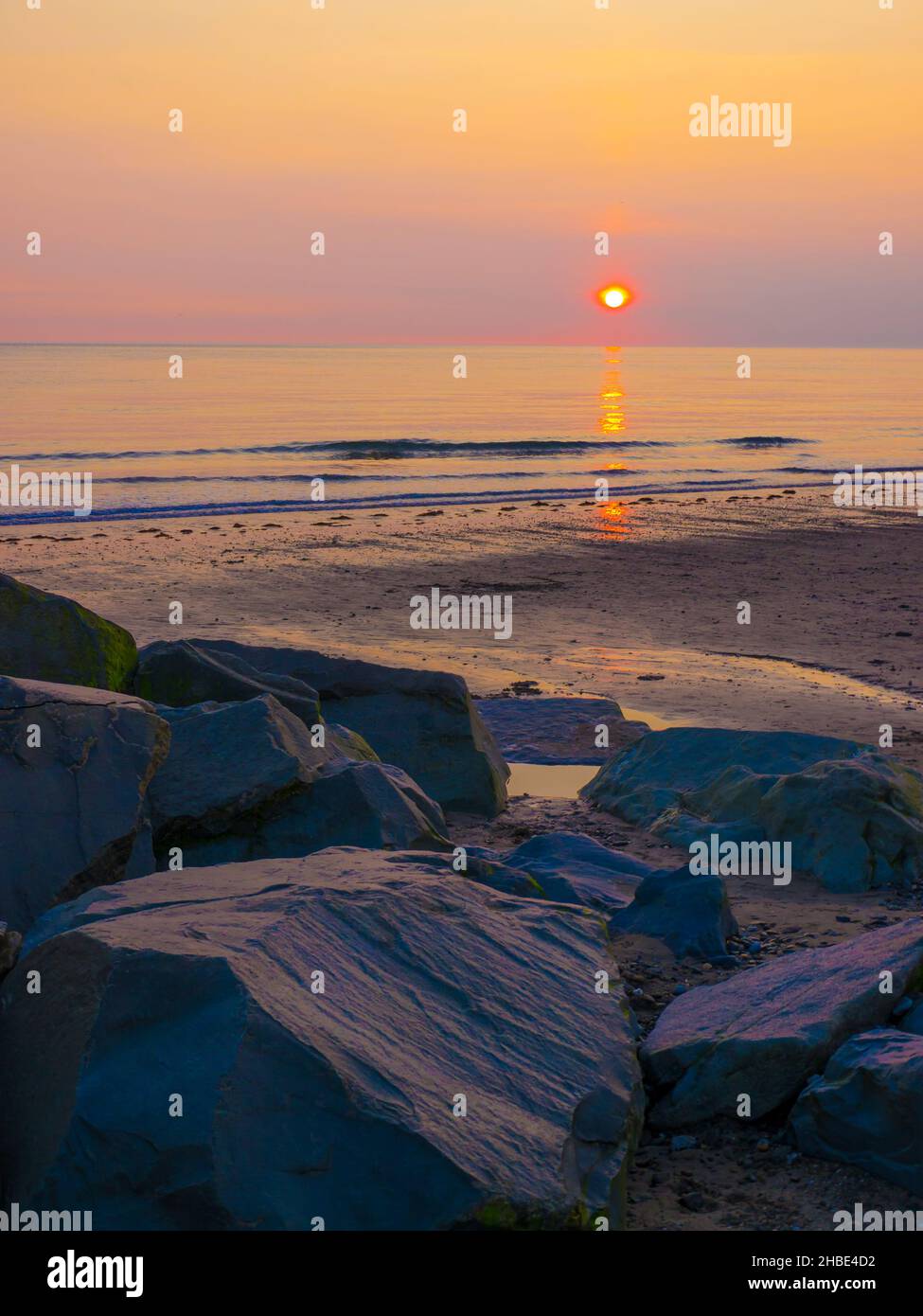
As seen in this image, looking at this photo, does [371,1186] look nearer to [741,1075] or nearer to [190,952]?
[190,952]

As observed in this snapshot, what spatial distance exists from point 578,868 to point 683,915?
2.88 ft

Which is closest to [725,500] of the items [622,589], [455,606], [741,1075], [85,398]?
[622,589]

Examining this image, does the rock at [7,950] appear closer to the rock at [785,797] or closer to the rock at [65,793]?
the rock at [65,793]

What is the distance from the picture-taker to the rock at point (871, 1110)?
3566 millimetres

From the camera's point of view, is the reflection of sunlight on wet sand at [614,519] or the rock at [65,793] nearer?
the rock at [65,793]

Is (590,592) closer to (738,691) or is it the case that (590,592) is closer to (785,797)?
(738,691)

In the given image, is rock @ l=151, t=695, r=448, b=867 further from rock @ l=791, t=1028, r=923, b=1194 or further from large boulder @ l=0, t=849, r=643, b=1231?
rock @ l=791, t=1028, r=923, b=1194

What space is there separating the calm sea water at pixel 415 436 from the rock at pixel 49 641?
1610 centimetres

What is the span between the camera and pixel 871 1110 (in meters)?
3.64

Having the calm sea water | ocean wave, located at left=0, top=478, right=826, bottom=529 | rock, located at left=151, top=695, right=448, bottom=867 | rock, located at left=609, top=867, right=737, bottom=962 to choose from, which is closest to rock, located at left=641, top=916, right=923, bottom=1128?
rock, located at left=609, top=867, right=737, bottom=962

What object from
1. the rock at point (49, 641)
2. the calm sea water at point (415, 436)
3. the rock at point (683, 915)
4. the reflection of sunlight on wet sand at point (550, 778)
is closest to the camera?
the rock at point (683, 915)

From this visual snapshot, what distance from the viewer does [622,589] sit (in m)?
15.5

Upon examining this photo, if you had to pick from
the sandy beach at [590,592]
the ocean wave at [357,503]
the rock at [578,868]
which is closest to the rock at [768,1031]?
the rock at [578,868]

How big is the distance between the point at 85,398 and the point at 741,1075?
178ft
